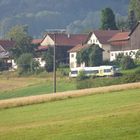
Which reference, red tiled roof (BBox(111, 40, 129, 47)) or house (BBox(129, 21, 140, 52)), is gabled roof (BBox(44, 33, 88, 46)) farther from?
A: house (BBox(129, 21, 140, 52))

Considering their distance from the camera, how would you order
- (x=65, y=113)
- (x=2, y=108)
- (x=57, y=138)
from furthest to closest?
(x=2, y=108)
(x=65, y=113)
(x=57, y=138)

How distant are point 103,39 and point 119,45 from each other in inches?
276

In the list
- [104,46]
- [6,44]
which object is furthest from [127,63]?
[6,44]

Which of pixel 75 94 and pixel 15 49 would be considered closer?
pixel 75 94

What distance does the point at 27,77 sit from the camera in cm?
8812

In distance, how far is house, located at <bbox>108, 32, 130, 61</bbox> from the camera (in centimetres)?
9431

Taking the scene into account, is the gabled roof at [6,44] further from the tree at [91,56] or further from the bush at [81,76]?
the bush at [81,76]

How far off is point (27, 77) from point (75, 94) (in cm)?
4766

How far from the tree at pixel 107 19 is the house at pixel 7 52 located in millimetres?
19488

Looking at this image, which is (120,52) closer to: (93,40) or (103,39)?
(103,39)

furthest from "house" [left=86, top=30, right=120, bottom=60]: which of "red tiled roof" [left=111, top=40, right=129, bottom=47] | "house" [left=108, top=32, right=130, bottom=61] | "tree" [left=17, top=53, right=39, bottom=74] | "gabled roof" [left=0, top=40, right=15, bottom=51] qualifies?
"gabled roof" [left=0, top=40, right=15, bottom=51]

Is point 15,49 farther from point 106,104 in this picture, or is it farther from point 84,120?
point 84,120

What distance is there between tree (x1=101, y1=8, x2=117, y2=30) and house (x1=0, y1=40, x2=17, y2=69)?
1949cm

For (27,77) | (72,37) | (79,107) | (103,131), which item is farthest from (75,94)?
(72,37)
